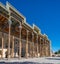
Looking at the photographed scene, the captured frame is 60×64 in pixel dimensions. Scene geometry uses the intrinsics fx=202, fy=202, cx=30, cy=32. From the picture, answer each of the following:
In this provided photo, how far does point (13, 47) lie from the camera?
48375mm

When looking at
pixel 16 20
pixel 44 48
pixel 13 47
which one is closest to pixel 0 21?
pixel 16 20

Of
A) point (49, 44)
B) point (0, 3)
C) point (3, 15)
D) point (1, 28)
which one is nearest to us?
point (0, 3)

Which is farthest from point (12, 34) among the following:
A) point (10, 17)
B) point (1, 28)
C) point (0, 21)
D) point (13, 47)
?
point (10, 17)

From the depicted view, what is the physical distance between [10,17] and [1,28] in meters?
8.55

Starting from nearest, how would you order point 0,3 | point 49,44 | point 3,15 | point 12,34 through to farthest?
point 0,3 < point 3,15 < point 12,34 < point 49,44

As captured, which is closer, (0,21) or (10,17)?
(10,17)

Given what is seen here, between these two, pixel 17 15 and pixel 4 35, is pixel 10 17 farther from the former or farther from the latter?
pixel 4 35

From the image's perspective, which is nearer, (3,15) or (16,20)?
(3,15)

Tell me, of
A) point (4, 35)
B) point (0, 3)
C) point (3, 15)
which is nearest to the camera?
point (0, 3)

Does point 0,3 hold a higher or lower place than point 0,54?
higher

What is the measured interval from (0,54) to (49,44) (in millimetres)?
42472

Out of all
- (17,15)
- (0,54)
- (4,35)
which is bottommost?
(0,54)

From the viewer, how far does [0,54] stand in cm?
4253

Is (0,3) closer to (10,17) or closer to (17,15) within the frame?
(10,17)
